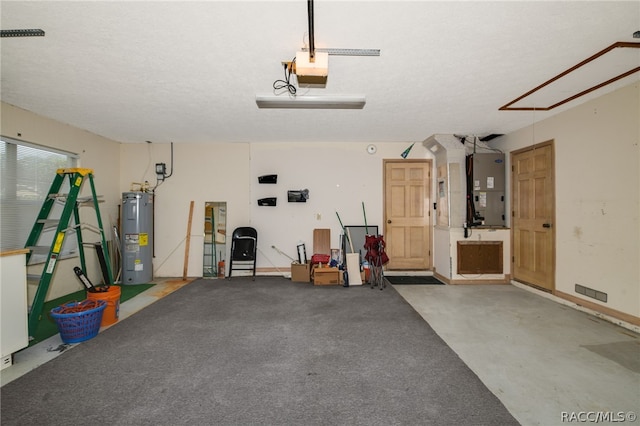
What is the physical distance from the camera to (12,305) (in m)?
2.29

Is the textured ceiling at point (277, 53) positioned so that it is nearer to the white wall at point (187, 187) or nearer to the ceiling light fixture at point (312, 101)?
the ceiling light fixture at point (312, 101)

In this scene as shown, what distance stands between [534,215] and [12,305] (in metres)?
6.37

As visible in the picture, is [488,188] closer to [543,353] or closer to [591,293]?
[591,293]

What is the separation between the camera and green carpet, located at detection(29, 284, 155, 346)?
114 inches

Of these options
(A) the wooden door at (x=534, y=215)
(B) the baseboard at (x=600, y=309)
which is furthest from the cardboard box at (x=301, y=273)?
(B) the baseboard at (x=600, y=309)

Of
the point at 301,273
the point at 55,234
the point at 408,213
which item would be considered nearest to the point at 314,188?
the point at 301,273

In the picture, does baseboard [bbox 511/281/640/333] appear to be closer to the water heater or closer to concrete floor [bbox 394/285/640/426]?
concrete floor [bbox 394/285/640/426]

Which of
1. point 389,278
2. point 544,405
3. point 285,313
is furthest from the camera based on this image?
point 389,278

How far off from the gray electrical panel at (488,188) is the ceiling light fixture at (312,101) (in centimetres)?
276

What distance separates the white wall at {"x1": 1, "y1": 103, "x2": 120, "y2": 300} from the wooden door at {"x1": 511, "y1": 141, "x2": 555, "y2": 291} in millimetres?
7261

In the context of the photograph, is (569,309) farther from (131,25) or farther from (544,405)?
(131,25)

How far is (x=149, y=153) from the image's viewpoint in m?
5.48

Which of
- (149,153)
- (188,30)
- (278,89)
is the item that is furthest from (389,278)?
(149,153)

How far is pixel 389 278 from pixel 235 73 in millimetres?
4321
